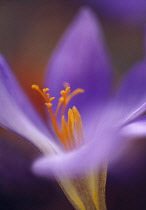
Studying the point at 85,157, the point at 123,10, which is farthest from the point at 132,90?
the point at 123,10

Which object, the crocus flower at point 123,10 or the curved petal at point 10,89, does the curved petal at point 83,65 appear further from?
the crocus flower at point 123,10

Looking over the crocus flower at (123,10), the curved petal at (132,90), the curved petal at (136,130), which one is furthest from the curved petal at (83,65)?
the crocus flower at (123,10)

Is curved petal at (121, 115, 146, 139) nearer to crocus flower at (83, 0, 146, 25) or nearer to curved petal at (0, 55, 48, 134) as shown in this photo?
curved petal at (0, 55, 48, 134)

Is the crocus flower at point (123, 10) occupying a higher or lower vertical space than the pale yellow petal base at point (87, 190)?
higher

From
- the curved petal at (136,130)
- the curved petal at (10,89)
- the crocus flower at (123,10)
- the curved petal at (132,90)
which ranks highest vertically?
the crocus flower at (123,10)

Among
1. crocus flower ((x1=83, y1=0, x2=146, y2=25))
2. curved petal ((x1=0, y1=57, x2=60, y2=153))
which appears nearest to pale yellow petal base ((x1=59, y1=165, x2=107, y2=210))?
curved petal ((x1=0, y1=57, x2=60, y2=153))

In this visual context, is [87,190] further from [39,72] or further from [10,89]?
[39,72]
